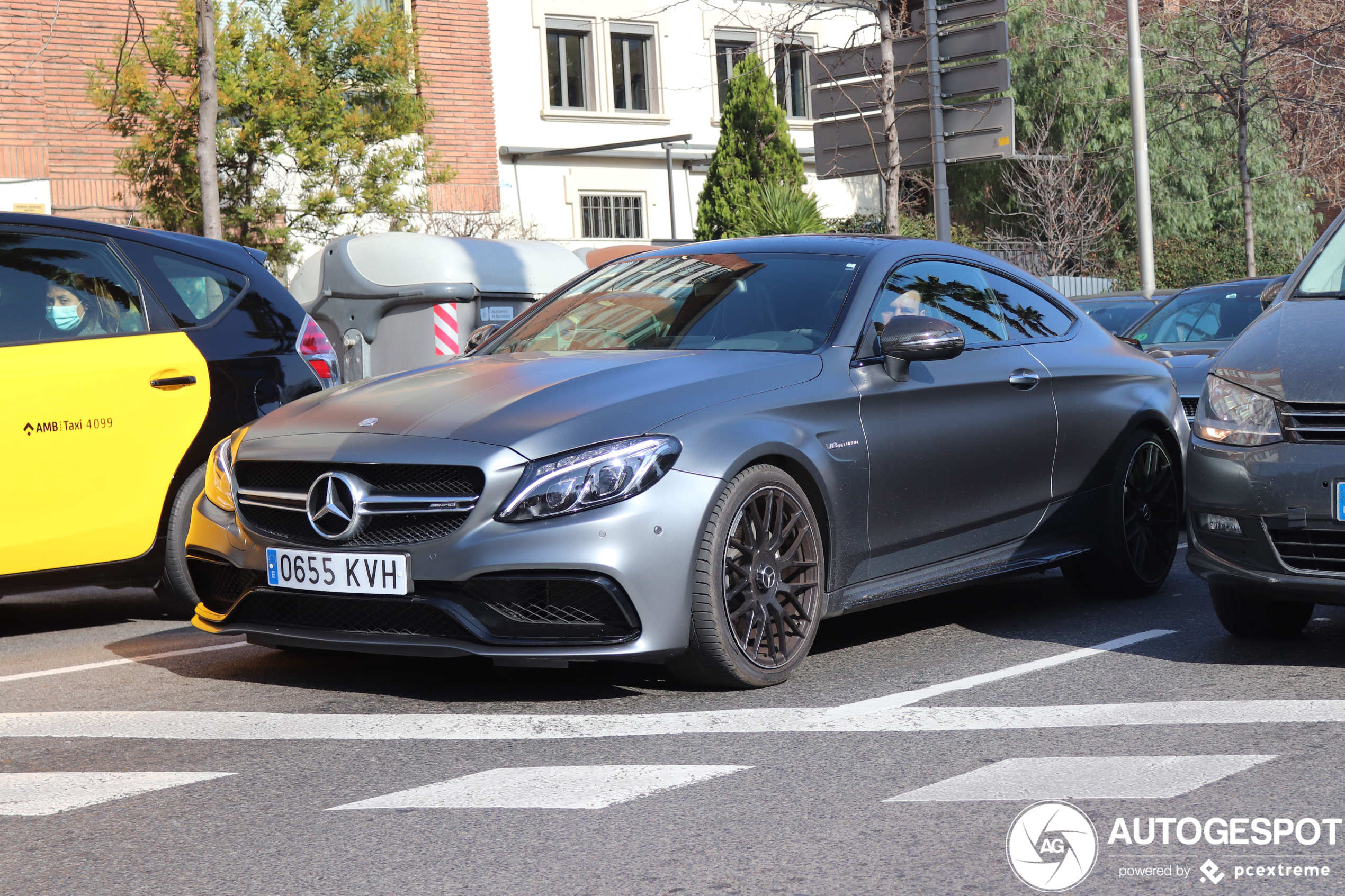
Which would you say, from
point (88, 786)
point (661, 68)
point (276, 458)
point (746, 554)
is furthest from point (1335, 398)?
point (661, 68)

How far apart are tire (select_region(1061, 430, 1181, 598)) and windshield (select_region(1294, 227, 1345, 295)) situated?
110 cm

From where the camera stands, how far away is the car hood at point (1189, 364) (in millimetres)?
10156

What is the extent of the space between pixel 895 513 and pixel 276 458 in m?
2.12

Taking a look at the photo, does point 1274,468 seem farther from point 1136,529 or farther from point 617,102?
point 617,102

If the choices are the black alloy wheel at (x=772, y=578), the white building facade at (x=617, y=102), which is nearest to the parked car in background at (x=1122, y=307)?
the black alloy wheel at (x=772, y=578)

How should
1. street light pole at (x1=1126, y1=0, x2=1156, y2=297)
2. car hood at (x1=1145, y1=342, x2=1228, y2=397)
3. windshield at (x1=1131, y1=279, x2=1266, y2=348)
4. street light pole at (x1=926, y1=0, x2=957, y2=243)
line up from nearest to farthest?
car hood at (x1=1145, y1=342, x2=1228, y2=397) < windshield at (x1=1131, y1=279, x2=1266, y2=348) < street light pole at (x1=926, y1=0, x2=957, y2=243) < street light pole at (x1=1126, y1=0, x2=1156, y2=297)

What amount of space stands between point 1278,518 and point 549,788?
2.62 meters

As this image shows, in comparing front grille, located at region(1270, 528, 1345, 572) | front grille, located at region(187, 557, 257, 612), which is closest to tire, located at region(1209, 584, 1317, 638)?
front grille, located at region(1270, 528, 1345, 572)

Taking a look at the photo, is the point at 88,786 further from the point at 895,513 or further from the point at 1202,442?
the point at 1202,442

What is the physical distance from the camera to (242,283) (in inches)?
286

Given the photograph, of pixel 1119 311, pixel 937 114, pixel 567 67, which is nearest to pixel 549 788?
pixel 1119 311

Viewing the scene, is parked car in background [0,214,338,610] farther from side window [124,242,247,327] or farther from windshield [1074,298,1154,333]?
windshield [1074,298,1154,333]

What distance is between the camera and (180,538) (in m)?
6.77

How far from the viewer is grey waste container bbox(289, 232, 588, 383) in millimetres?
12188
